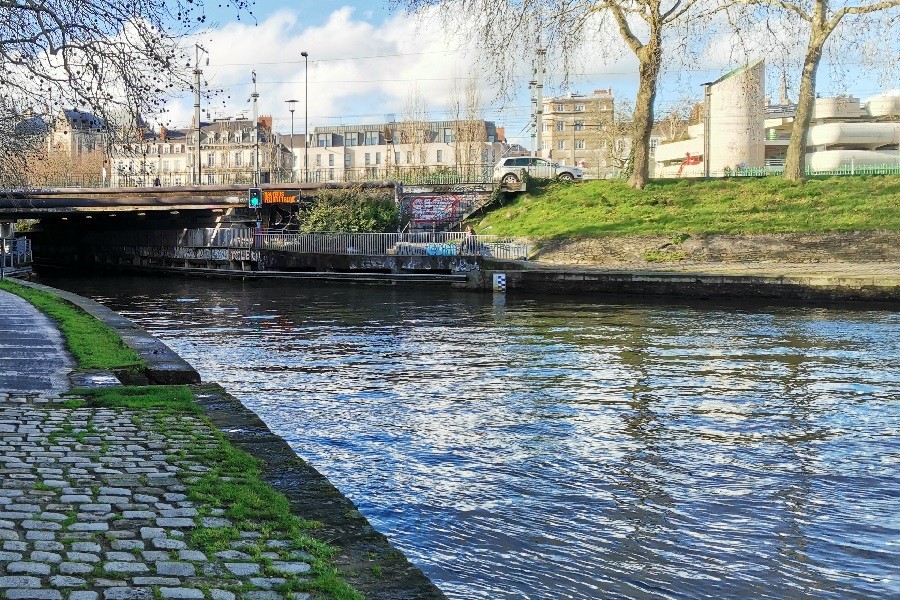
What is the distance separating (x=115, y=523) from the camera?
6316 millimetres

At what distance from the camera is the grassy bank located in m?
41.3

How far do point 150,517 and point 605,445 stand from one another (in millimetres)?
6411

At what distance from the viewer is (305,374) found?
17531 millimetres

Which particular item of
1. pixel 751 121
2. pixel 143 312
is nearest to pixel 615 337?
pixel 143 312

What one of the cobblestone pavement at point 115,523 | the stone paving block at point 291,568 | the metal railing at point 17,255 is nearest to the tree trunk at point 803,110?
the metal railing at point 17,255

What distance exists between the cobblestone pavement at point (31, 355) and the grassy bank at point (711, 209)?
29426 mm

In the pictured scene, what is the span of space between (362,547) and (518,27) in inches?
1329

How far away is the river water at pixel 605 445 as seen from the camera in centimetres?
755

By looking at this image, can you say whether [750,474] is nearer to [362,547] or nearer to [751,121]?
[362,547]

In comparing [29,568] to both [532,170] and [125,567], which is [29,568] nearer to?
[125,567]

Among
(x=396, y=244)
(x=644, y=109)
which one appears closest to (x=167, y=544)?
(x=396, y=244)

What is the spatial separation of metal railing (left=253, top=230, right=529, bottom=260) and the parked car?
10336 mm

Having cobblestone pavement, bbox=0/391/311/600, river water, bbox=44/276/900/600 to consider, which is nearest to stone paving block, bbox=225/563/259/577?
cobblestone pavement, bbox=0/391/311/600

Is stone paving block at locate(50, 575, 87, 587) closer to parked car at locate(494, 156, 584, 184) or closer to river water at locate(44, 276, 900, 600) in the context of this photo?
river water at locate(44, 276, 900, 600)
